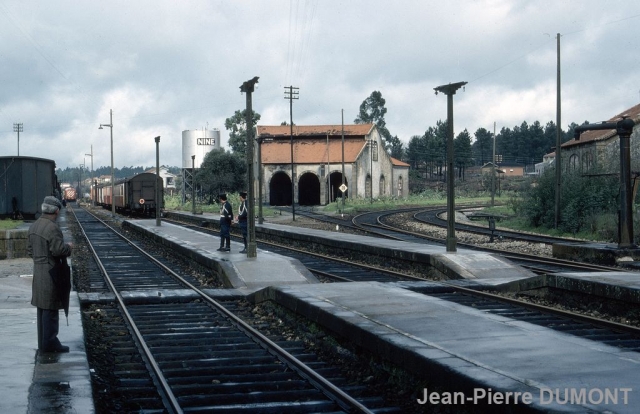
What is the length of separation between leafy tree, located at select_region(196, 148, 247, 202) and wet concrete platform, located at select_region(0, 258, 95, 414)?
208ft

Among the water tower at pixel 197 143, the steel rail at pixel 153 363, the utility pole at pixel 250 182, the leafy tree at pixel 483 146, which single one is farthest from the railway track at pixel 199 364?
the leafy tree at pixel 483 146

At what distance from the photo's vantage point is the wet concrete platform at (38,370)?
5828 mm

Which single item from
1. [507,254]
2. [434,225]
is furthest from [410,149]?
[507,254]

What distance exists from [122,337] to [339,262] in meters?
11.0

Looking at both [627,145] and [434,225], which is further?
[434,225]

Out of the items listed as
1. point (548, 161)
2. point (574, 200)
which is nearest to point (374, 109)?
point (548, 161)

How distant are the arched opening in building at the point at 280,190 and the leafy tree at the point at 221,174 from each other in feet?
10.2

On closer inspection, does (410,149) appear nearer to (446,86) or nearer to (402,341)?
(446,86)

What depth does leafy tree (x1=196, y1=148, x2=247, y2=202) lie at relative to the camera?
74438 millimetres

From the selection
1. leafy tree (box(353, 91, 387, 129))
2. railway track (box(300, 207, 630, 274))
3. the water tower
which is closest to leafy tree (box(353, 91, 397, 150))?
leafy tree (box(353, 91, 387, 129))

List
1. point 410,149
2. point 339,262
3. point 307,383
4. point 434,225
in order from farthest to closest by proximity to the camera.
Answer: point 410,149 < point 434,225 < point 339,262 < point 307,383

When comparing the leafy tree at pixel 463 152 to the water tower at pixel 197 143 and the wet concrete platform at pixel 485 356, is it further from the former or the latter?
the wet concrete platform at pixel 485 356

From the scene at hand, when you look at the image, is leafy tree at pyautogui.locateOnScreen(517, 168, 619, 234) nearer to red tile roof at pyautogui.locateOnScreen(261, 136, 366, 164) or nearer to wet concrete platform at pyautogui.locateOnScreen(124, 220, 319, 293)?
wet concrete platform at pyautogui.locateOnScreen(124, 220, 319, 293)

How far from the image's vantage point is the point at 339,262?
66.7ft
